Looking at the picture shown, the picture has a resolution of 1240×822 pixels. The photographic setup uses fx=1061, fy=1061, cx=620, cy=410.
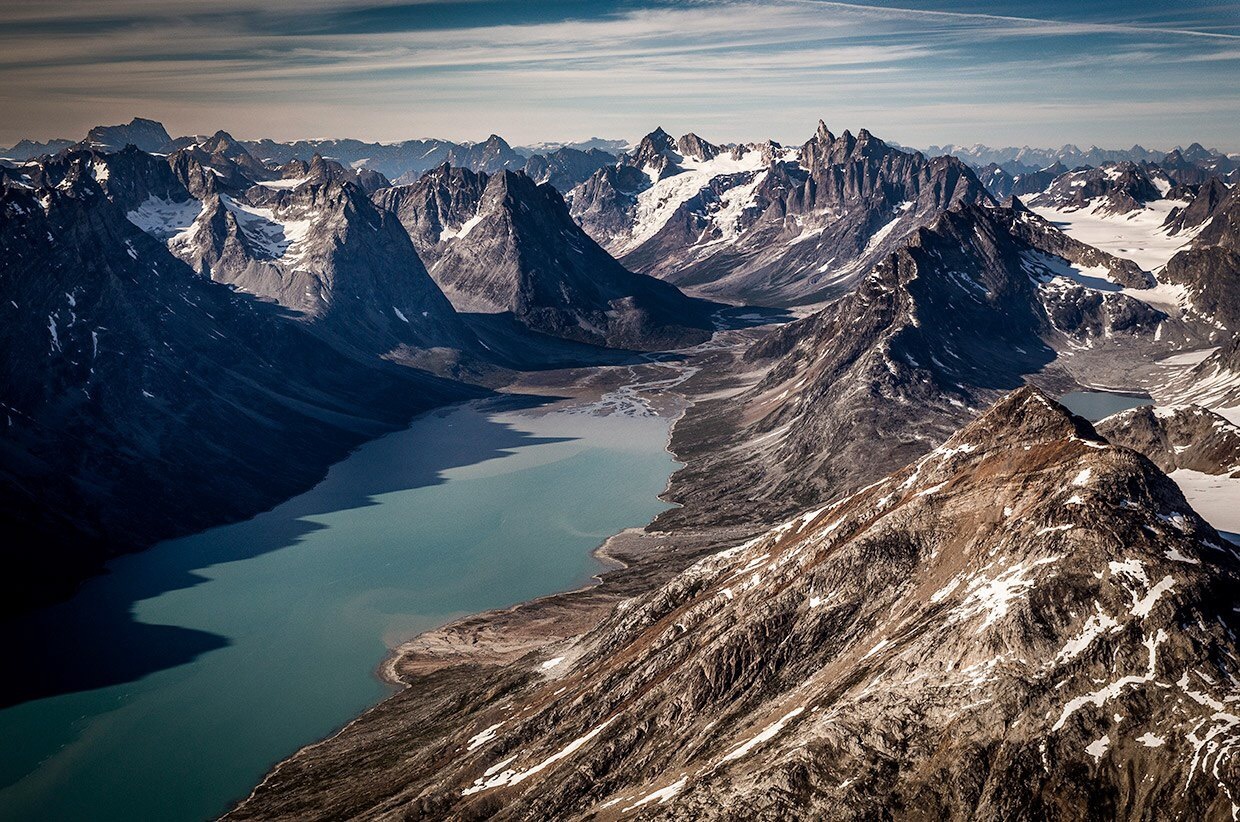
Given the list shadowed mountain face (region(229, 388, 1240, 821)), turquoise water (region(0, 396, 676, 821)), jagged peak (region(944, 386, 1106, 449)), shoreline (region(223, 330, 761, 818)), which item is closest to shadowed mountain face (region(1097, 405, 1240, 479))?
shoreline (region(223, 330, 761, 818))

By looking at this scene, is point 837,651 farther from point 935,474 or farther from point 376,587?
point 376,587

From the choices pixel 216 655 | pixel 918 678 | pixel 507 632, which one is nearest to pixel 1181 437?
pixel 507 632

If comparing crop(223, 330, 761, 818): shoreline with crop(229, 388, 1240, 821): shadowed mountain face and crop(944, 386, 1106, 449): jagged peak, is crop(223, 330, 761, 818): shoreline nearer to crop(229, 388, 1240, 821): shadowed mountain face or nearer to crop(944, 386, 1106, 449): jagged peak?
crop(229, 388, 1240, 821): shadowed mountain face

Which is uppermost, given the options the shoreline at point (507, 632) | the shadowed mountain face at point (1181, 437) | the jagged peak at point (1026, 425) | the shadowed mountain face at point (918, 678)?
the jagged peak at point (1026, 425)

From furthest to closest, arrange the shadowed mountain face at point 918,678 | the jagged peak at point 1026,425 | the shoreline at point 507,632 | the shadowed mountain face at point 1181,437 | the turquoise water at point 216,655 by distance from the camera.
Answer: the shadowed mountain face at point 1181,437 → the shoreline at point 507,632 → the turquoise water at point 216,655 → the jagged peak at point 1026,425 → the shadowed mountain face at point 918,678

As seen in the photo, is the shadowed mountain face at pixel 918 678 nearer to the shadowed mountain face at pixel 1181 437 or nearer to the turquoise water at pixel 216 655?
the turquoise water at pixel 216 655

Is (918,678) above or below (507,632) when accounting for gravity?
above

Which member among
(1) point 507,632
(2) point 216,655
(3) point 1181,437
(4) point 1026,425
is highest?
(4) point 1026,425

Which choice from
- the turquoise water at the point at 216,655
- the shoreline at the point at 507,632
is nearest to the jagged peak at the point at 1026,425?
the shoreline at the point at 507,632

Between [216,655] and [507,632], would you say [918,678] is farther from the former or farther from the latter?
[216,655]
